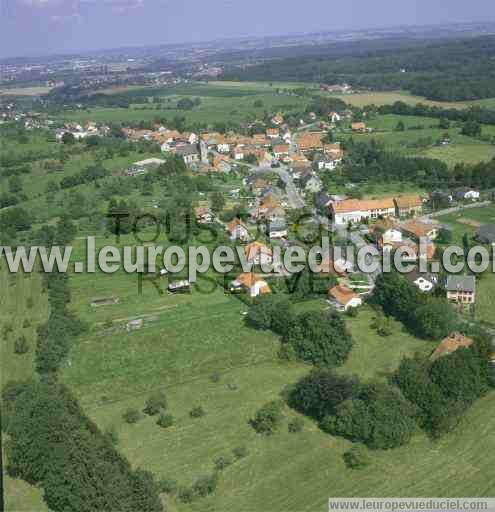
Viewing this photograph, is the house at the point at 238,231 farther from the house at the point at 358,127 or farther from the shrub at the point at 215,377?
the house at the point at 358,127

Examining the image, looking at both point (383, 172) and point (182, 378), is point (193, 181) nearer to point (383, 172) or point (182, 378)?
point (383, 172)

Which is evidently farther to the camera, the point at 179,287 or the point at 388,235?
the point at 388,235

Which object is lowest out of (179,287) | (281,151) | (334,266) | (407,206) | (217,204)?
(179,287)

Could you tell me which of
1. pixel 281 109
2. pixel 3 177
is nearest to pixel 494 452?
pixel 3 177

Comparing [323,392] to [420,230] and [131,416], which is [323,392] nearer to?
[131,416]

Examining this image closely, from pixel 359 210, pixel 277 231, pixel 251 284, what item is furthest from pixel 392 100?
pixel 251 284
